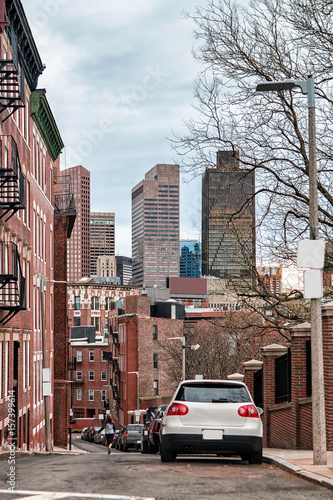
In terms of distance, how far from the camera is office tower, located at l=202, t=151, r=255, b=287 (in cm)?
2130

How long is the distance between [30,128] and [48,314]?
43.5 ft

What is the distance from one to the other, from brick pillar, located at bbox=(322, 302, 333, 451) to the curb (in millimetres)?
1211

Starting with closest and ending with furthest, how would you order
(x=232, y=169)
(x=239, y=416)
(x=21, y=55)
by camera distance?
(x=239, y=416)
(x=232, y=169)
(x=21, y=55)

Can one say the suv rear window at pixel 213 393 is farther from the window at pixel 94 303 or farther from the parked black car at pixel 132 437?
the window at pixel 94 303

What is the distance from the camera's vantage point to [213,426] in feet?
40.4

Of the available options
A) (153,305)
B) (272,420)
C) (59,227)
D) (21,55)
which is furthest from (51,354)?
(153,305)

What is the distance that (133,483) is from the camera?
9609mm

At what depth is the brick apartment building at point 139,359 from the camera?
7562 cm

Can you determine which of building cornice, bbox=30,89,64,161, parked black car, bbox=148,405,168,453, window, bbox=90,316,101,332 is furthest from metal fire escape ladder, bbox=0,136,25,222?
window, bbox=90,316,101,332

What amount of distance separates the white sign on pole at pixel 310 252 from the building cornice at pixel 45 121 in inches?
1032

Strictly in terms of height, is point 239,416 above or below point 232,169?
below

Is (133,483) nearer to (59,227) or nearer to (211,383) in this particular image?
(211,383)

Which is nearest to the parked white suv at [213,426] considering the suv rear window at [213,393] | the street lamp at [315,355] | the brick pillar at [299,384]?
the suv rear window at [213,393]

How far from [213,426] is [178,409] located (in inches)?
26.0
